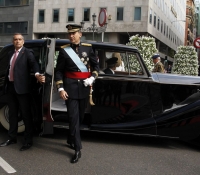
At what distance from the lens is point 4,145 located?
4598mm

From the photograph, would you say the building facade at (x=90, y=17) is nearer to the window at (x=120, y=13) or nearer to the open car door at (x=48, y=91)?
the window at (x=120, y=13)

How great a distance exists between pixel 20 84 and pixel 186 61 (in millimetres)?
18842

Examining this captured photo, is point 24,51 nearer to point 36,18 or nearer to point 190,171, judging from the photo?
point 190,171

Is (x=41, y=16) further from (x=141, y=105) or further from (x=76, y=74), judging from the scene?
(x=76, y=74)

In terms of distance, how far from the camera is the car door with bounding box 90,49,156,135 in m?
4.77

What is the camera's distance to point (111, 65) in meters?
5.03

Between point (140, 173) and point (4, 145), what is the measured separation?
2365 mm

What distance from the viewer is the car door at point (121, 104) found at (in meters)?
4.77

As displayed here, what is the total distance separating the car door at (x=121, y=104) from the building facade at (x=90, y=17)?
1170 inches

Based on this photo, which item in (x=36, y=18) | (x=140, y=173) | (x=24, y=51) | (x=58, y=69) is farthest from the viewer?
(x=36, y=18)

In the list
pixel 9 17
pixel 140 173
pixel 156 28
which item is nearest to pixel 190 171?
pixel 140 173

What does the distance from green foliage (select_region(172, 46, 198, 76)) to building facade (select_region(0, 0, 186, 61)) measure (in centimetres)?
1399

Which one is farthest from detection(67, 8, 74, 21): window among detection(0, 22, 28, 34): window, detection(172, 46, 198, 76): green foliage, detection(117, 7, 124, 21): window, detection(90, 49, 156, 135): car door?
detection(90, 49, 156, 135): car door

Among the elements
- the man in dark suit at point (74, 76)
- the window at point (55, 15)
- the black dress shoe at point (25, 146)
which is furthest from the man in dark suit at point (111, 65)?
the window at point (55, 15)
